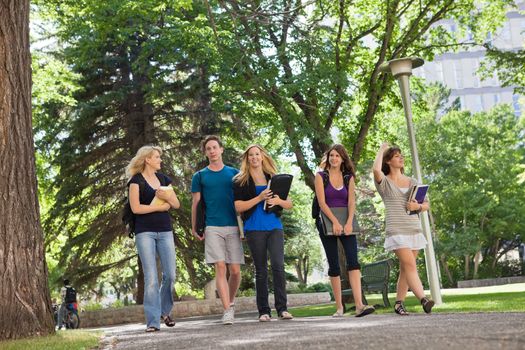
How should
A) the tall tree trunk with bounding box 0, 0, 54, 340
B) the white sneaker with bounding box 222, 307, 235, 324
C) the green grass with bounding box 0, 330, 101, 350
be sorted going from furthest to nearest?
the white sneaker with bounding box 222, 307, 235, 324
the tall tree trunk with bounding box 0, 0, 54, 340
the green grass with bounding box 0, 330, 101, 350

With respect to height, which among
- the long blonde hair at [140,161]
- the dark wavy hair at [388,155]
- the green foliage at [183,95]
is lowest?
the dark wavy hair at [388,155]

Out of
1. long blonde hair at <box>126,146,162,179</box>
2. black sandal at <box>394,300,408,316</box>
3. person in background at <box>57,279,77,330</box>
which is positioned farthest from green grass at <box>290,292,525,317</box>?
person in background at <box>57,279,77,330</box>

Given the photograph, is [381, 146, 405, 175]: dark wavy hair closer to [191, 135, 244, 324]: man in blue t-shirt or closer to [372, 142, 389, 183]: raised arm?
[372, 142, 389, 183]: raised arm

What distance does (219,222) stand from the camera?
9344mm

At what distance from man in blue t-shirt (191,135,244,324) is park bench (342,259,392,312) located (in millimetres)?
2925

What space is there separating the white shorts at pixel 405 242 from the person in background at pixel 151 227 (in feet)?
8.41

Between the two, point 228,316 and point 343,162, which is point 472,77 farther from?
point 228,316

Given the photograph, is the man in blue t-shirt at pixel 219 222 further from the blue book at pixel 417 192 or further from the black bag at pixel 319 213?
the blue book at pixel 417 192

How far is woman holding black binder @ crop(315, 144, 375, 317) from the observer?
9312mm

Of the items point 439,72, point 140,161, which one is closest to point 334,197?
point 140,161

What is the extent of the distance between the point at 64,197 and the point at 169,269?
48.7ft

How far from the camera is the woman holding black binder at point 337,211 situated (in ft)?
30.6

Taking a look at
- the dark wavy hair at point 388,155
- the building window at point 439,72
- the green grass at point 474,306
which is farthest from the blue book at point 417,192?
the building window at point 439,72

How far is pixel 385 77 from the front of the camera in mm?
20969
